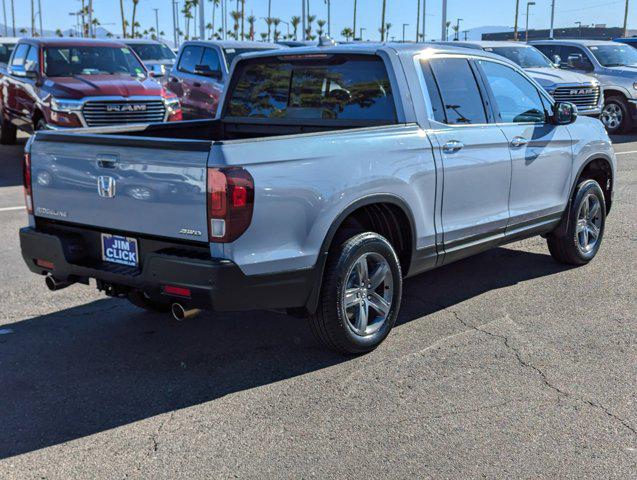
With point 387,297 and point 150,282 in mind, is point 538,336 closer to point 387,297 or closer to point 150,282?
point 387,297

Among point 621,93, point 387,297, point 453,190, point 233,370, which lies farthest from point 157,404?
point 621,93

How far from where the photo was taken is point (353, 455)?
3.78 metres

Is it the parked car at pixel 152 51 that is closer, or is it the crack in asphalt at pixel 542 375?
the crack in asphalt at pixel 542 375

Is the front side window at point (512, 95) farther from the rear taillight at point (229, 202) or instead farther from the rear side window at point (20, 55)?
the rear side window at point (20, 55)

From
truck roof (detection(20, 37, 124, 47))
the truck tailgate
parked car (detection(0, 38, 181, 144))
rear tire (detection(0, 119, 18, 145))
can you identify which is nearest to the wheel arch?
the truck tailgate

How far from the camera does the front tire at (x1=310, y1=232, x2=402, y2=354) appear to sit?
477 cm

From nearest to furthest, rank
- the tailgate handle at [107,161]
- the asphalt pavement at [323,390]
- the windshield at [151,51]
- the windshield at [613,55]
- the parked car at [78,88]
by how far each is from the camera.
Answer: the asphalt pavement at [323,390] → the tailgate handle at [107,161] → the parked car at [78,88] → the windshield at [613,55] → the windshield at [151,51]

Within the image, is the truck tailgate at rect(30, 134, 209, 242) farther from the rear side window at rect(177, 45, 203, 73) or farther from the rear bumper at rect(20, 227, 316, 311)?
the rear side window at rect(177, 45, 203, 73)

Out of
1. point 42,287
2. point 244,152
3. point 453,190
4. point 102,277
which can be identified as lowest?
point 42,287

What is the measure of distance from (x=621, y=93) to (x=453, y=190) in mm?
15189

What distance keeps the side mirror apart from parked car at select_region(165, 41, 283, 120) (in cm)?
958

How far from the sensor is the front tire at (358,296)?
4766 mm

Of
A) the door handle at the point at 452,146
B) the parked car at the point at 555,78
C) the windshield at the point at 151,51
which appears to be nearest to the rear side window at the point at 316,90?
the door handle at the point at 452,146

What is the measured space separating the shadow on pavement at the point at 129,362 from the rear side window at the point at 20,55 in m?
9.94
